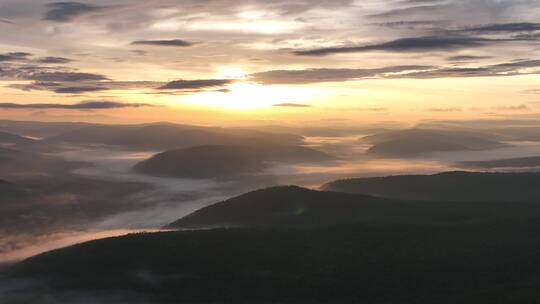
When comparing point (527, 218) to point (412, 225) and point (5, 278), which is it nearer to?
point (412, 225)

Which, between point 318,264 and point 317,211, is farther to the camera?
point 317,211

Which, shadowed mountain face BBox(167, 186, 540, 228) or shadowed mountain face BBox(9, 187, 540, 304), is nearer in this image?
shadowed mountain face BBox(9, 187, 540, 304)

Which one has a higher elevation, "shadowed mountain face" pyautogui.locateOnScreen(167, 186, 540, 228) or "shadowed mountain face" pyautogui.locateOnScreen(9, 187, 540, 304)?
"shadowed mountain face" pyautogui.locateOnScreen(167, 186, 540, 228)

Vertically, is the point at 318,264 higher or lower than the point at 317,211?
lower

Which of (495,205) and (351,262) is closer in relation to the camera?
(351,262)

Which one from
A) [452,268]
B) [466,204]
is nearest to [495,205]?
[466,204]

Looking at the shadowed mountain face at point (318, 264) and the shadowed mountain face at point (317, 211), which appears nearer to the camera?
the shadowed mountain face at point (318, 264)

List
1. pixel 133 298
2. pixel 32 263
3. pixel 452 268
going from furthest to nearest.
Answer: pixel 32 263 < pixel 452 268 < pixel 133 298

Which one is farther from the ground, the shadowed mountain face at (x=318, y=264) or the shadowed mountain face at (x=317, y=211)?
the shadowed mountain face at (x=317, y=211)
